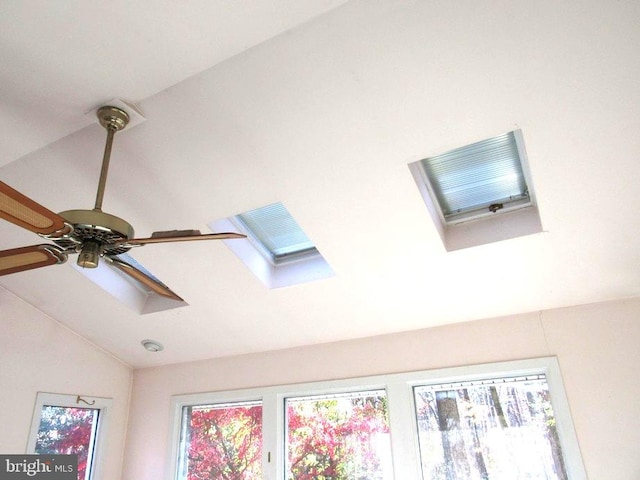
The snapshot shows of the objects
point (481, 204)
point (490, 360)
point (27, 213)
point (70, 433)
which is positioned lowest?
point (70, 433)

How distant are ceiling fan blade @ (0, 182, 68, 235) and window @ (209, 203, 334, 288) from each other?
1.22 meters

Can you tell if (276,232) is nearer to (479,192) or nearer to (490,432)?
(479,192)

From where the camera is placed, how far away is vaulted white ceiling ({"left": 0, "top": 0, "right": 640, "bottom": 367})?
5.19 feet

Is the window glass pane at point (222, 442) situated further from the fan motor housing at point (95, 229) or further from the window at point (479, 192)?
the fan motor housing at point (95, 229)

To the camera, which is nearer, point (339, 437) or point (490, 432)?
point (490, 432)

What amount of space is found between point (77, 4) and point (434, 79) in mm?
1289

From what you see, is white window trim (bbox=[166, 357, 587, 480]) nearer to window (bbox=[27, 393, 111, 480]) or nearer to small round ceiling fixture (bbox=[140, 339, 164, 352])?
small round ceiling fixture (bbox=[140, 339, 164, 352])

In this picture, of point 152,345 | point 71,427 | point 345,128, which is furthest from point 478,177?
point 71,427

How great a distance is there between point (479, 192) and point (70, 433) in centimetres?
361

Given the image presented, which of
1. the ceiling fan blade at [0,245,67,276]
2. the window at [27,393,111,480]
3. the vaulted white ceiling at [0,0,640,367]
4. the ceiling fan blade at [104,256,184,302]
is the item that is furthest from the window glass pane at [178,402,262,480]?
the ceiling fan blade at [0,245,67,276]

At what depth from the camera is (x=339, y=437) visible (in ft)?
10.8

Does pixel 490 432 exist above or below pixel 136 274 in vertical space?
below

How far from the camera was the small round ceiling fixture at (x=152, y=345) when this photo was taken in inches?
147

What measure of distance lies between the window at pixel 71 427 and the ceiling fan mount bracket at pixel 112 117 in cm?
250
